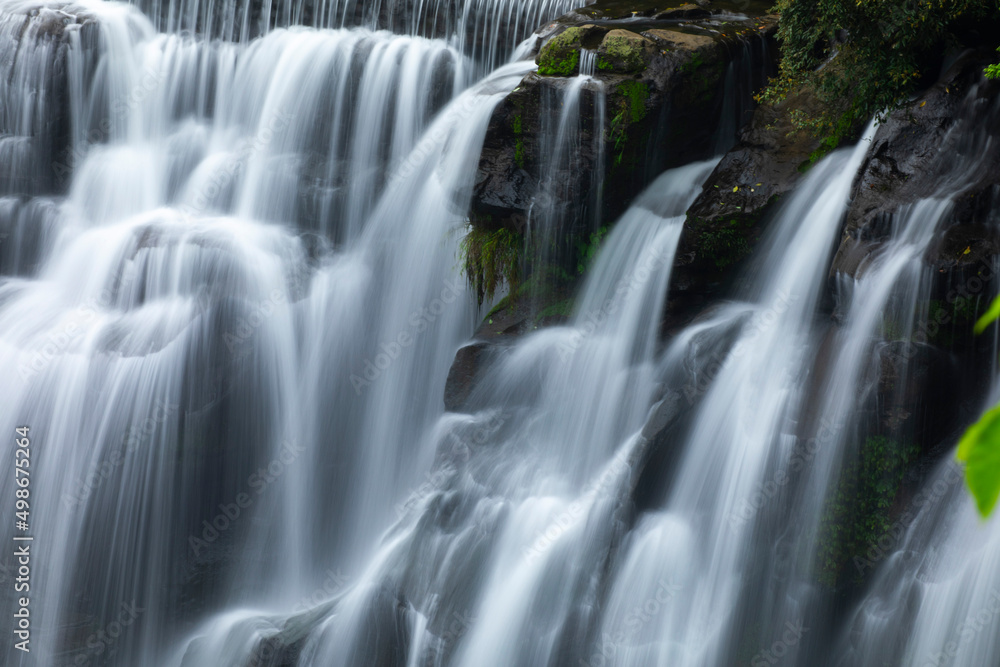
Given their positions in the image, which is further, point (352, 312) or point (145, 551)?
point (352, 312)

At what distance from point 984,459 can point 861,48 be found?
769 cm

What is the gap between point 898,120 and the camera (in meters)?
7.47

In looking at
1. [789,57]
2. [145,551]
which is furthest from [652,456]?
[145,551]

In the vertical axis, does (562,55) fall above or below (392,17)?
below

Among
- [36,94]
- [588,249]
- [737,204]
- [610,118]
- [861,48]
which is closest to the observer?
[861,48]

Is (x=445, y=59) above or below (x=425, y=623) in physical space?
above

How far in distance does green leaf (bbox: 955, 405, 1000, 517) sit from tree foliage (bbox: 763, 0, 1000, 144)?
7309mm

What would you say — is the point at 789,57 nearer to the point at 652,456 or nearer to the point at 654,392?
the point at 654,392

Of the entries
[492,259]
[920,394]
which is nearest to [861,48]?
[920,394]

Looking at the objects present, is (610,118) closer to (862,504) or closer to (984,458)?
(862,504)

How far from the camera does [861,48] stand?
24.3 ft

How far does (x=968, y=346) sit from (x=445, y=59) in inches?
341

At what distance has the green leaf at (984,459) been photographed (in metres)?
0.72

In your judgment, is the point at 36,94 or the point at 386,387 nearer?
the point at 386,387
